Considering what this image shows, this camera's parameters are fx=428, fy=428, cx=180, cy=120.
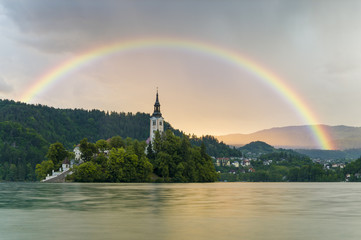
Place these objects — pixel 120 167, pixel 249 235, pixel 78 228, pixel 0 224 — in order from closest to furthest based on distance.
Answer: pixel 249 235
pixel 78 228
pixel 0 224
pixel 120 167

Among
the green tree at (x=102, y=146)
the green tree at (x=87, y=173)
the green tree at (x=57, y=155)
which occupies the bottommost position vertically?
the green tree at (x=87, y=173)

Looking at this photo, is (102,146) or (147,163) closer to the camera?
(147,163)

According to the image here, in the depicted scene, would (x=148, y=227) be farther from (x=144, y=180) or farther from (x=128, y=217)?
(x=144, y=180)

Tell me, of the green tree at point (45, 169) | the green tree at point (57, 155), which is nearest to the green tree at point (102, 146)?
the green tree at point (57, 155)

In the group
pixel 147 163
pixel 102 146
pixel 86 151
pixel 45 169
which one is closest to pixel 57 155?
pixel 45 169

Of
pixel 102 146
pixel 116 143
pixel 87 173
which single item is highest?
pixel 116 143

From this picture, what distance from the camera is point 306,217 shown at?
108 ft

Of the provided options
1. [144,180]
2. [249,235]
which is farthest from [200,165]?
[249,235]

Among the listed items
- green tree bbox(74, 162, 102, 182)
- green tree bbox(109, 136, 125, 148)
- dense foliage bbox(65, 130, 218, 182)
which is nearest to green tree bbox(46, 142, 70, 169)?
dense foliage bbox(65, 130, 218, 182)

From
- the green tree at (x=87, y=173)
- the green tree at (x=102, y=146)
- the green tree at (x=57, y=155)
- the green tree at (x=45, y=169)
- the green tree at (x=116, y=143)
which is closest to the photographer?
the green tree at (x=87, y=173)

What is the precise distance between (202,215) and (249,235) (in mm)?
10631

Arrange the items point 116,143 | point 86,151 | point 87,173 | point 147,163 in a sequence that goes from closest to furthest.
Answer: point 87,173 → point 147,163 → point 86,151 → point 116,143

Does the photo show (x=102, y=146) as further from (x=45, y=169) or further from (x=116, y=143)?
(x=45, y=169)

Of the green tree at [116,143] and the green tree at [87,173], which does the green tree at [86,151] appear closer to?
the green tree at [87,173]
